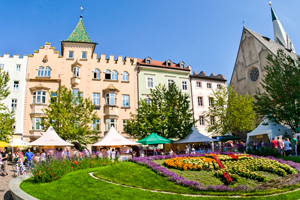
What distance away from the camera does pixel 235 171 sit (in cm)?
1144

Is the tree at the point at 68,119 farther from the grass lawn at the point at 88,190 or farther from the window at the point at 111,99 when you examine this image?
the grass lawn at the point at 88,190

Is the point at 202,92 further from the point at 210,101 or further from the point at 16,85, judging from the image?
the point at 16,85

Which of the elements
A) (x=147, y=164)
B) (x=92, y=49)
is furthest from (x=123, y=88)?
(x=147, y=164)

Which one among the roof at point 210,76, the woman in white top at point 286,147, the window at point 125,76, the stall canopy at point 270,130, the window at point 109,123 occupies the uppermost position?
the roof at point 210,76

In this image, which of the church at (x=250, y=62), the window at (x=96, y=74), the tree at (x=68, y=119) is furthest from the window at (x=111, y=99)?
the church at (x=250, y=62)

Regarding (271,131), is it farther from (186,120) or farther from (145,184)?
(145,184)

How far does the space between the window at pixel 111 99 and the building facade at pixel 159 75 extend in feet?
13.2

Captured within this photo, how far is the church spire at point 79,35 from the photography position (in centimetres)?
3719

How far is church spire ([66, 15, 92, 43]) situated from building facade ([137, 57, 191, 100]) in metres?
8.91

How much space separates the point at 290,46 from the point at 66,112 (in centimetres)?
7189

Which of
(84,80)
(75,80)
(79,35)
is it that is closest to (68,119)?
(75,80)

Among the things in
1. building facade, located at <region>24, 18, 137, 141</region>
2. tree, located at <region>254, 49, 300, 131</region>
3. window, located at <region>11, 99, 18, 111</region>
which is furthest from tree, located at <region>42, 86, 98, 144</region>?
tree, located at <region>254, 49, 300, 131</region>

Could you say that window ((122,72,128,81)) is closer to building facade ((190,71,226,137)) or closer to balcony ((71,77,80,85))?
balcony ((71,77,80,85))

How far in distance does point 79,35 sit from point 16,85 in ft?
38.1
